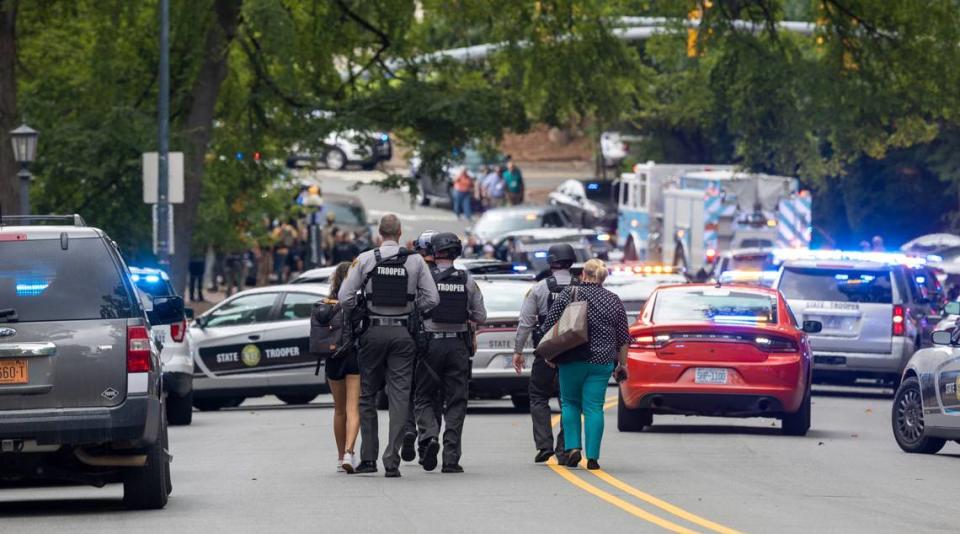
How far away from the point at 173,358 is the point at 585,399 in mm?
6632

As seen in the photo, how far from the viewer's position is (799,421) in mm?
19359

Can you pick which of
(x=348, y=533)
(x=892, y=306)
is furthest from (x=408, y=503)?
(x=892, y=306)

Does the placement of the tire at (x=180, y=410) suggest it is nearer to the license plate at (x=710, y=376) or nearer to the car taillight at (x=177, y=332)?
the car taillight at (x=177, y=332)

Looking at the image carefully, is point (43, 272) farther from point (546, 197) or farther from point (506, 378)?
point (546, 197)

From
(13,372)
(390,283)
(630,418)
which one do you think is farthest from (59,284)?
(630,418)

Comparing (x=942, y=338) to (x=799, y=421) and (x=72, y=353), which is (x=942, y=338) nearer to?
(x=799, y=421)

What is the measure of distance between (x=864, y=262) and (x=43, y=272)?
635 inches

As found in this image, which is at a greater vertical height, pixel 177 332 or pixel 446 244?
pixel 446 244

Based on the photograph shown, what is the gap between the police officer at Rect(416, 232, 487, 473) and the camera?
1503 cm

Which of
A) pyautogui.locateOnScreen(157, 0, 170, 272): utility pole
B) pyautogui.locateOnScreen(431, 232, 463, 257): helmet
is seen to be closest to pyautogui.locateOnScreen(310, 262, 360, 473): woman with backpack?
pyautogui.locateOnScreen(431, 232, 463, 257): helmet

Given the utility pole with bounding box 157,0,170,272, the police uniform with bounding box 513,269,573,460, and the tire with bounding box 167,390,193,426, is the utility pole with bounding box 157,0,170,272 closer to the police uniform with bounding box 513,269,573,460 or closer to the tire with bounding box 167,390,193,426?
the tire with bounding box 167,390,193,426

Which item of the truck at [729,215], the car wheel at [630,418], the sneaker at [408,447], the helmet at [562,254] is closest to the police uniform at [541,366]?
the helmet at [562,254]

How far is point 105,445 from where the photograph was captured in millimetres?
12039

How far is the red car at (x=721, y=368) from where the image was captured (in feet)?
62.2
